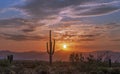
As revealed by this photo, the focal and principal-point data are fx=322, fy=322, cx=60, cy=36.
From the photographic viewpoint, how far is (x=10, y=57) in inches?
1855

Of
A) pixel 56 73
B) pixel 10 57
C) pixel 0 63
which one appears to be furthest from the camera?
pixel 10 57

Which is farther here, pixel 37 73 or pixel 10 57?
pixel 10 57

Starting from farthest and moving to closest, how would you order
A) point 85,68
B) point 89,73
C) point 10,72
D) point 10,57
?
1. point 10,57
2. point 85,68
3. point 89,73
4. point 10,72

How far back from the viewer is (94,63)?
44500 mm

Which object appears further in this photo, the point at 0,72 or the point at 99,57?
the point at 99,57

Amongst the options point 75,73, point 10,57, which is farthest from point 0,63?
point 75,73

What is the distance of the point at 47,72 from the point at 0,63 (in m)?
14.0

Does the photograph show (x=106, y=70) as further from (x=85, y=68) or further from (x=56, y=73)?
(x=56, y=73)

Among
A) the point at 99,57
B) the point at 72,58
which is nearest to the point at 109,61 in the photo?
the point at 99,57

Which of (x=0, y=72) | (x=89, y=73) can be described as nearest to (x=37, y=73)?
(x=0, y=72)

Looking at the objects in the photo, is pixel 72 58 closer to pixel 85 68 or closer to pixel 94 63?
pixel 94 63

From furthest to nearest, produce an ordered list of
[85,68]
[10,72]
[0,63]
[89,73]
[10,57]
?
[10,57] < [0,63] < [85,68] < [89,73] < [10,72]

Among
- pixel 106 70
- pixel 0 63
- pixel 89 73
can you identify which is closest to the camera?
pixel 89 73

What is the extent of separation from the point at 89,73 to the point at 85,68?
575 cm
